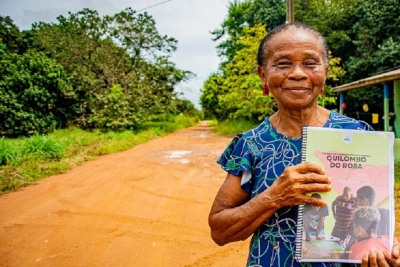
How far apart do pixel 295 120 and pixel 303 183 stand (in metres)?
0.33

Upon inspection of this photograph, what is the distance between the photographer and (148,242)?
160 inches

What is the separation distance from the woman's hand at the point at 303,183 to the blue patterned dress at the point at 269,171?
0.12 meters

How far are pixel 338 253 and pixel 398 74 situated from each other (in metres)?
8.53

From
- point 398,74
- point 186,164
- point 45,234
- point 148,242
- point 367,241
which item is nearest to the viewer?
point 367,241

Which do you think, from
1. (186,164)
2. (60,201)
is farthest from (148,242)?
(186,164)

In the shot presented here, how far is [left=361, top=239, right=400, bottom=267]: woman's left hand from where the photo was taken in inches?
43.2

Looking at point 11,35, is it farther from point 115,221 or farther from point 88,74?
point 115,221

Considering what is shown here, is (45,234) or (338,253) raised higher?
(338,253)

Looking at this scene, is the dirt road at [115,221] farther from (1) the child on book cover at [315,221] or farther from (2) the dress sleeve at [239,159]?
(1) the child on book cover at [315,221]

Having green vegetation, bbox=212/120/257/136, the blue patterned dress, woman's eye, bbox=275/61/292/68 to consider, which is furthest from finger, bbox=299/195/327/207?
green vegetation, bbox=212/120/257/136

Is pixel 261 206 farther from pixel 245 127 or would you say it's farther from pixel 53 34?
pixel 53 34

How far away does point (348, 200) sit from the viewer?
3.67ft

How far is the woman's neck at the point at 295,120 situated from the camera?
4.42 ft

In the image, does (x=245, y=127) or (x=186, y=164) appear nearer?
(x=186, y=164)
